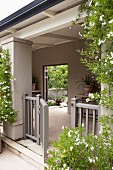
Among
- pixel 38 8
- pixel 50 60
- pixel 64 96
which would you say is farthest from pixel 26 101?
pixel 64 96

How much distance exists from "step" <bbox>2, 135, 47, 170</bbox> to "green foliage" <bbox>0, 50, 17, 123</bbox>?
56 cm

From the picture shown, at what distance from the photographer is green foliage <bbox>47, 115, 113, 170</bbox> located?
197 cm

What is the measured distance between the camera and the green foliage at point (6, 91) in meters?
4.30

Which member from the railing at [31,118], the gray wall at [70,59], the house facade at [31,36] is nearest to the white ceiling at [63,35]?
the house facade at [31,36]

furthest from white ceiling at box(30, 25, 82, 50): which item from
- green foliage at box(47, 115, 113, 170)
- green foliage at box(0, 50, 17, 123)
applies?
green foliage at box(47, 115, 113, 170)

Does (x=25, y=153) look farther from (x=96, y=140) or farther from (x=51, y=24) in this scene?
(x=51, y=24)

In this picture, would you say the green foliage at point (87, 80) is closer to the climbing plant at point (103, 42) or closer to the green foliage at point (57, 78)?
the climbing plant at point (103, 42)

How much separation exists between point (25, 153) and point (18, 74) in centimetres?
187

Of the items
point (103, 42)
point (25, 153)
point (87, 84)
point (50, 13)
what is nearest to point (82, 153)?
point (103, 42)

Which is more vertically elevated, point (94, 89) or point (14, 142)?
point (94, 89)

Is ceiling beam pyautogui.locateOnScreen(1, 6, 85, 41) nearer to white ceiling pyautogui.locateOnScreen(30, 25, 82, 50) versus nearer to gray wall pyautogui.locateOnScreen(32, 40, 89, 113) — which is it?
white ceiling pyautogui.locateOnScreen(30, 25, 82, 50)

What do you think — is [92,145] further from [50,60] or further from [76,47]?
[50,60]

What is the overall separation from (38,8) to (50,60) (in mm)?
4991

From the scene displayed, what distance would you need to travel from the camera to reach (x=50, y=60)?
26.8 ft
